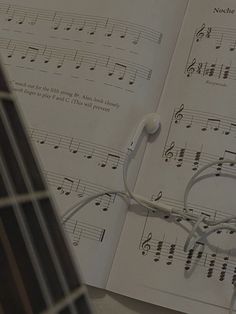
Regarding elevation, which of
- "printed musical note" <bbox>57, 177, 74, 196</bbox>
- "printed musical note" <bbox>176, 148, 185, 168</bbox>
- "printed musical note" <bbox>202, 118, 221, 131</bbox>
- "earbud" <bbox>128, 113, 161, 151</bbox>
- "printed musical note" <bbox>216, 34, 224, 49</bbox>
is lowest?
"printed musical note" <bbox>57, 177, 74, 196</bbox>

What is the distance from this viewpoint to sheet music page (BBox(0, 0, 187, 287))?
2.41ft

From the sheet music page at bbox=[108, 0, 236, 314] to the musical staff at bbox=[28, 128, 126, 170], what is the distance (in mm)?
41

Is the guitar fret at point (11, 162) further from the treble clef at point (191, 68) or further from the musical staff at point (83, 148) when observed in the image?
the treble clef at point (191, 68)

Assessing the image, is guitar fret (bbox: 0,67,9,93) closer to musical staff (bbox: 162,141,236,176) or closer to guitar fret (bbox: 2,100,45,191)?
guitar fret (bbox: 2,100,45,191)

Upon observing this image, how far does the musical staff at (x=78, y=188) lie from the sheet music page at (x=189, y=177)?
4 centimetres

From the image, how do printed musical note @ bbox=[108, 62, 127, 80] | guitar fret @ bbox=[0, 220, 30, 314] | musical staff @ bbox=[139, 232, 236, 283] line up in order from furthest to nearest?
printed musical note @ bbox=[108, 62, 127, 80], musical staff @ bbox=[139, 232, 236, 283], guitar fret @ bbox=[0, 220, 30, 314]

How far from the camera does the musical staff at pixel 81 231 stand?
721mm

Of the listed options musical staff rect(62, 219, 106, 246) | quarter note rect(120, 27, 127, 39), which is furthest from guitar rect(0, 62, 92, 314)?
quarter note rect(120, 27, 127, 39)

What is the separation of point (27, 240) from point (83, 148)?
1.10 ft

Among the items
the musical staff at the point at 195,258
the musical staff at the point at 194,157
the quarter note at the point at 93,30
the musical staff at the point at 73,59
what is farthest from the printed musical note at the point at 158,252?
the quarter note at the point at 93,30

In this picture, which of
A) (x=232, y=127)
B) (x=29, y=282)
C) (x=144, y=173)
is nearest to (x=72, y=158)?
(x=144, y=173)

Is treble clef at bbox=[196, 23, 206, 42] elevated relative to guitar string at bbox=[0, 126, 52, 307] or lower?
elevated

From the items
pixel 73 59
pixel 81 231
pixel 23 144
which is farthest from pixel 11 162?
pixel 73 59

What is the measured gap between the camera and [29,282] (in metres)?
0.43
